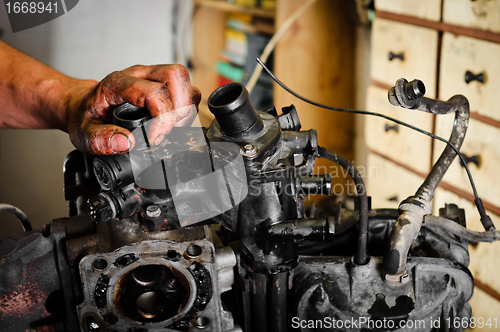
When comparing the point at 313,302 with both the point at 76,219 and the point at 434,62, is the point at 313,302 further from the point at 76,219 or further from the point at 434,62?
the point at 434,62

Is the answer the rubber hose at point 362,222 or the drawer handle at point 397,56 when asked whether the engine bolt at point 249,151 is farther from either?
the drawer handle at point 397,56

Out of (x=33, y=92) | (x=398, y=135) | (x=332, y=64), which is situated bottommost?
(x=398, y=135)

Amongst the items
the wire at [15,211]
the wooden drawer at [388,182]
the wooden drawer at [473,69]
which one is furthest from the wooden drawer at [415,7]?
the wire at [15,211]

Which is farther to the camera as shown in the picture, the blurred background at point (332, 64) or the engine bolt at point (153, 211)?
the blurred background at point (332, 64)

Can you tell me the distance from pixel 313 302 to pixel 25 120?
0.99 metres

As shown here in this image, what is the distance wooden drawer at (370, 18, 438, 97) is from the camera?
5.56ft

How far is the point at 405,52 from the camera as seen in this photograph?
1812 millimetres

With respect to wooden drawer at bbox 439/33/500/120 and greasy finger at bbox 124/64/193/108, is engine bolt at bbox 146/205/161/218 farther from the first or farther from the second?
wooden drawer at bbox 439/33/500/120

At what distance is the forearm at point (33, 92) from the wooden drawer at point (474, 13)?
1.24 metres

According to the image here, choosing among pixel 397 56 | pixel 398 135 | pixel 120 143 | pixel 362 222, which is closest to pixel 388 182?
pixel 398 135

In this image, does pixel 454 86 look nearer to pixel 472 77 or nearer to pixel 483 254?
pixel 472 77

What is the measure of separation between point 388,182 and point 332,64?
0.81m

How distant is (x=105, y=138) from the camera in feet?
2.60

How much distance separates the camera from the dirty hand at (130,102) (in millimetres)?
798
